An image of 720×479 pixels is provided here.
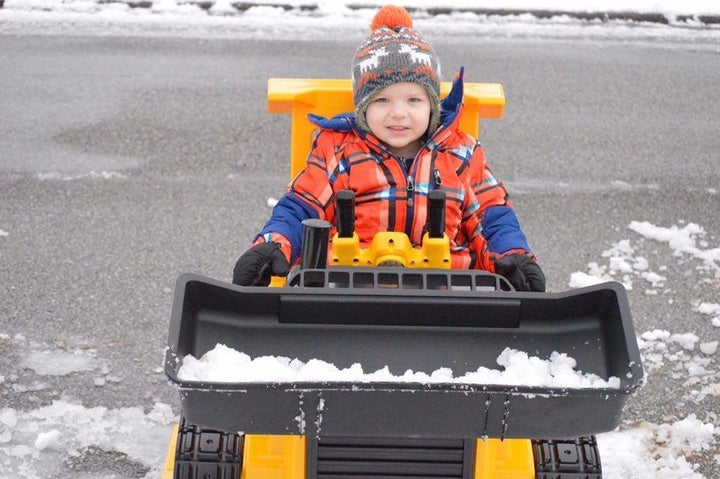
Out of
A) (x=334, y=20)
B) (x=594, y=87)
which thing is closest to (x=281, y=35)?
(x=334, y=20)

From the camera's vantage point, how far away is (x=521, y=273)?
2633mm

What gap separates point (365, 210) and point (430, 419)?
3.78 ft

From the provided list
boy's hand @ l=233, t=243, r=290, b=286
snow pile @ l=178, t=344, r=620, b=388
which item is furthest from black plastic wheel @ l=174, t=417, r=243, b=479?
snow pile @ l=178, t=344, r=620, b=388

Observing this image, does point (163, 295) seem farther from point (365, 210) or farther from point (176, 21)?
point (176, 21)

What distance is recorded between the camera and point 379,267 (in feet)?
8.00

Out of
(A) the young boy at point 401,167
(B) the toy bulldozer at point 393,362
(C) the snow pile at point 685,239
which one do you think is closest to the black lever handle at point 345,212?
(B) the toy bulldozer at point 393,362

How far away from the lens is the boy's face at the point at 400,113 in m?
2.93

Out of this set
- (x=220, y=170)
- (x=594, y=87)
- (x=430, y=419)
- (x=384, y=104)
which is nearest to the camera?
(x=430, y=419)

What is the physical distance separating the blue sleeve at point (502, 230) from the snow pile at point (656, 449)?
2.61 feet

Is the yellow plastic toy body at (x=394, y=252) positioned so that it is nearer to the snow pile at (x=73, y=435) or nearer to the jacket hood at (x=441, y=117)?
the jacket hood at (x=441, y=117)

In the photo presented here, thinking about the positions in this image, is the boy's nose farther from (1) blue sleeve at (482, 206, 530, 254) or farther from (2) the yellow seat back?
(1) blue sleeve at (482, 206, 530, 254)

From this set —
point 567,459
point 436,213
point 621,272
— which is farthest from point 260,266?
point 621,272

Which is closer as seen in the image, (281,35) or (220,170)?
(220,170)

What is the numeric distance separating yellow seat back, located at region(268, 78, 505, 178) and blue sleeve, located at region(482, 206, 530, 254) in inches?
13.3
